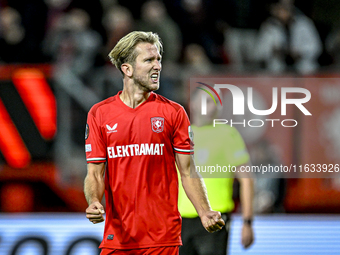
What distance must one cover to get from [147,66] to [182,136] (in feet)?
1.84

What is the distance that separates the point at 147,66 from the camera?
3.75 metres

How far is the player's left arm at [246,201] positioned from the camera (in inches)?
195

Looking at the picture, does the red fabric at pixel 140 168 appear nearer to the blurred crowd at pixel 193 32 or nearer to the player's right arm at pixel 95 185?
the player's right arm at pixel 95 185

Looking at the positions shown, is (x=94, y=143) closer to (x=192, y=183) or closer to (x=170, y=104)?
(x=170, y=104)

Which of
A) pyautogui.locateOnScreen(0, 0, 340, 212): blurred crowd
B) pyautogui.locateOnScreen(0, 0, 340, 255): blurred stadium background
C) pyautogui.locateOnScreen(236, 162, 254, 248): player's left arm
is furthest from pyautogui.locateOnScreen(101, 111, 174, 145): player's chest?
pyautogui.locateOnScreen(0, 0, 340, 212): blurred crowd

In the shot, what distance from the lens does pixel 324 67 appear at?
7965 millimetres

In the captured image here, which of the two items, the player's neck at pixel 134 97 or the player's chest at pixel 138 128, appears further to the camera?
the player's neck at pixel 134 97

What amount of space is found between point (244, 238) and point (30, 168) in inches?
163

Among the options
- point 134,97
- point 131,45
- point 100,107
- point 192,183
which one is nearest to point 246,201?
point 192,183

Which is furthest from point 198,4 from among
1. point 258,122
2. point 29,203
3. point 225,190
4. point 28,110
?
point 225,190

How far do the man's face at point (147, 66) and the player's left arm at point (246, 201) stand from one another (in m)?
1.54

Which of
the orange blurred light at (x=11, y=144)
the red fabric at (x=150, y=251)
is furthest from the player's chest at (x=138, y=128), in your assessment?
the orange blurred light at (x=11, y=144)

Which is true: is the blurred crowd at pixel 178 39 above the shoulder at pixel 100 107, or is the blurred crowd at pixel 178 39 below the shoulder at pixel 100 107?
below

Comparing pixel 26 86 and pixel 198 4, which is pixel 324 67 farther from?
pixel 26 86
